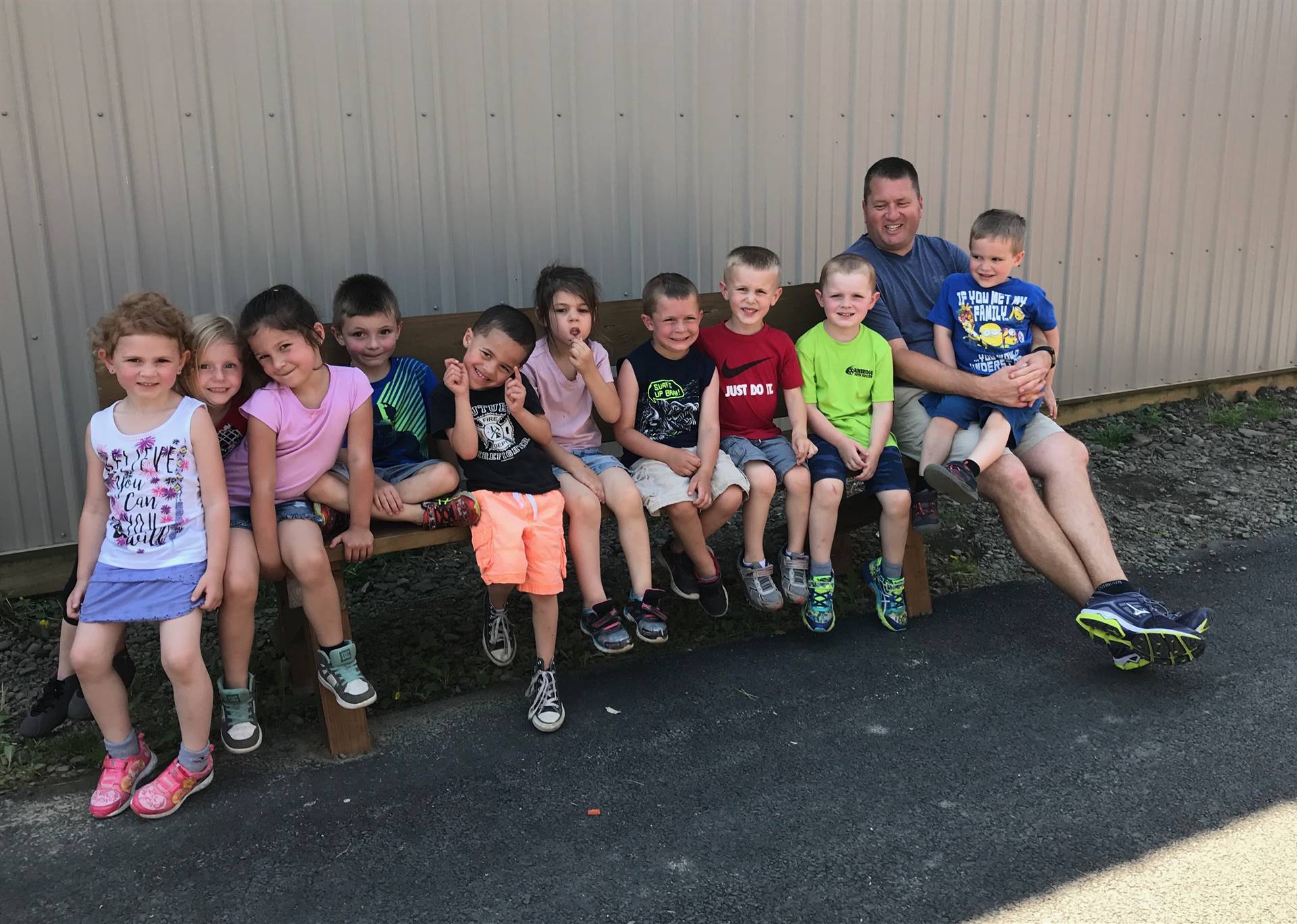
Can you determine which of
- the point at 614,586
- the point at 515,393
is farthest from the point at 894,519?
the point at 515,393

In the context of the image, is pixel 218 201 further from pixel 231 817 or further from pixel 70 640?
pixel 231 817

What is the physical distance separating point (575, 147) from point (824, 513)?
199cm

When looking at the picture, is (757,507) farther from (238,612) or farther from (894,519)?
(238,612)

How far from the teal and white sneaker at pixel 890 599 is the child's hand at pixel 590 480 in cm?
109

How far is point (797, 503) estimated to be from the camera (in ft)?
12.1

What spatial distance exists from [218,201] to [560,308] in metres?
1.47

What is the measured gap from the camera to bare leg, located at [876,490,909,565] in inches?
149

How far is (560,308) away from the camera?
3.61m

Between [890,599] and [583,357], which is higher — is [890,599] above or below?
below

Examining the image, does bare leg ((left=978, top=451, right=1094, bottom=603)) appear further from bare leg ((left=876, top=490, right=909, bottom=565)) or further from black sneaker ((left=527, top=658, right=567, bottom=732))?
black sneaker ((left=527, top=658, right=567, bottom=732))

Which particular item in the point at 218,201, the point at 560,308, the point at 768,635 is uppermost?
the point at 218,201

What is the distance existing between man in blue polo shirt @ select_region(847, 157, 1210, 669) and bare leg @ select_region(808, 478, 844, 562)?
1.37 ft

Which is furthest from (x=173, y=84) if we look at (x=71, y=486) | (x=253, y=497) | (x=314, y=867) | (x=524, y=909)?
(x=524, y=909)

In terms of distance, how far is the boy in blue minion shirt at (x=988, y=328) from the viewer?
3.97 m
